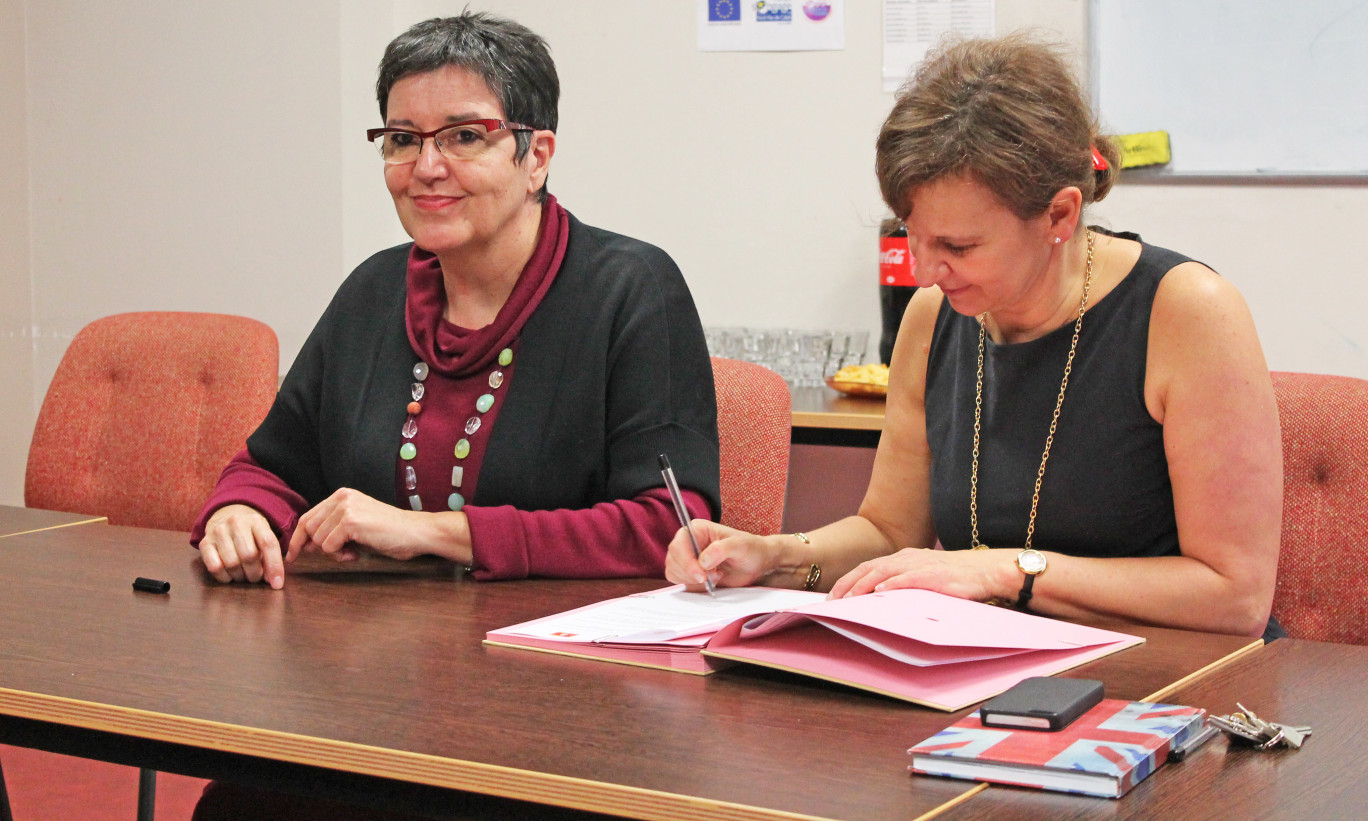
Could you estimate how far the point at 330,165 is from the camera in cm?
351

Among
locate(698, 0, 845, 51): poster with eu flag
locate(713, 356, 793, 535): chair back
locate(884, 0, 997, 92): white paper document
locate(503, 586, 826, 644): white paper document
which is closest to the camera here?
locate(503, 586, 826, 644): white paper document

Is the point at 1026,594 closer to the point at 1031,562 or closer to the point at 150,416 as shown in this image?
the point at 1031,562

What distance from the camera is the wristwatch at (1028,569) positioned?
4.69 ft

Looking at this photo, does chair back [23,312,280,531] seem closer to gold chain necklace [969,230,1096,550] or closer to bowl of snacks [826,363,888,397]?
bowl of snacks [826,363,888,397]

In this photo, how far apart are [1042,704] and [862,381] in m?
1.95

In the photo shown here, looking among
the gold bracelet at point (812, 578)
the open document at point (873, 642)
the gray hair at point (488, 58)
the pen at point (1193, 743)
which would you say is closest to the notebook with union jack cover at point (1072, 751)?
the pen at point (1193, 743)

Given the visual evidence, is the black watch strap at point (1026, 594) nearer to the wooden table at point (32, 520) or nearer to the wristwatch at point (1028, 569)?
the wristwatch at point (1028, 569)

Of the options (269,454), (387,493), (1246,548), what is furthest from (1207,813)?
(269,454)

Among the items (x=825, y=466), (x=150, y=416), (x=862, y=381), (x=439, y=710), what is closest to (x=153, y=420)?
(x=150, y=416)

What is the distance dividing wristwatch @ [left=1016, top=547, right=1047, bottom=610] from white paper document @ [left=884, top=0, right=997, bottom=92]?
6.46ft

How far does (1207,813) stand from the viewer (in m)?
0.87

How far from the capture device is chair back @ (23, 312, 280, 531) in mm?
2529

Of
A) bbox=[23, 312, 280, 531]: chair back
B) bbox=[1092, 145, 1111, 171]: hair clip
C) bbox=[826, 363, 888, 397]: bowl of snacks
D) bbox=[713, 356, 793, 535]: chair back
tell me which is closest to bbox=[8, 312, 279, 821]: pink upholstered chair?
bbox=[23, 312, 280, 531]: chair back

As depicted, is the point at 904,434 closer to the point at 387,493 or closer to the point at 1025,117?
the point at 1025,117
